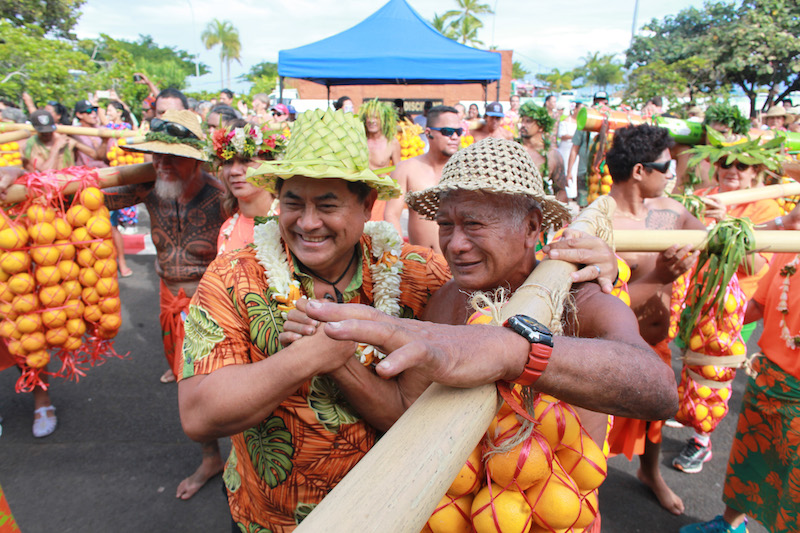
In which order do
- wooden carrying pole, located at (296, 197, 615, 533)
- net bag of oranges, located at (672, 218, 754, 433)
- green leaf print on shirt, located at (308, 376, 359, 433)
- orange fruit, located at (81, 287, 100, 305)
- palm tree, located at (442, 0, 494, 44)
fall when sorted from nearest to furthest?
1. wooden carrying pole, located at (296, 197, 615, 533)
2. green leaf print on shirt, located at (308, 376, 359, 433)
3. net bag of oranges, located at (672, 218, 754, 433)
4. orange fruit, located at (81, 287, 100, 305)
5. palm tree, located at (442, 0, 494, 44)

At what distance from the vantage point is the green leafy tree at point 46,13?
23234 millimetres

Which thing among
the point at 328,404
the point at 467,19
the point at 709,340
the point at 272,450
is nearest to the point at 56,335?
the point at 272,450

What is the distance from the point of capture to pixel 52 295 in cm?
293

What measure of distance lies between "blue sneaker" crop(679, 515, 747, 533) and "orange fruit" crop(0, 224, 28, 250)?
176 inches

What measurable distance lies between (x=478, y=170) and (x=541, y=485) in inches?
37.2

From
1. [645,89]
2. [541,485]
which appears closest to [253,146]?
[541,485]

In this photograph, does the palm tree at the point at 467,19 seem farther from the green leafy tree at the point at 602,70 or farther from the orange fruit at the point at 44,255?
the orange fruit at the point at 44,255

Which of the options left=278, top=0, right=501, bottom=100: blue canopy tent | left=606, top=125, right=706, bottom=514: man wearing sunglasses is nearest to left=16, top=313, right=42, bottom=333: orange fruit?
left=606, top=125, right=706, bottom=514: man wearing sunglasses

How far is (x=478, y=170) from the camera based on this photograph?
61.6 inches

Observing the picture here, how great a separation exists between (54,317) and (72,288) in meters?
0.20

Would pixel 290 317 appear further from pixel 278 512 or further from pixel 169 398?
pixel 169 398

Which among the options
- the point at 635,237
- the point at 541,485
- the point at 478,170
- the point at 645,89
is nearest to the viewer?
the point at 541,485

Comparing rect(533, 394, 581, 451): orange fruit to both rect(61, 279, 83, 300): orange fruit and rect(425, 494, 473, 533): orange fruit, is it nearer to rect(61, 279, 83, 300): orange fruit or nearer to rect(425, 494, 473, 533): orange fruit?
rect(425, 494, 473, 533): orange fruit

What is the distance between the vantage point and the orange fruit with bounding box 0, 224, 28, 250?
2.73m
